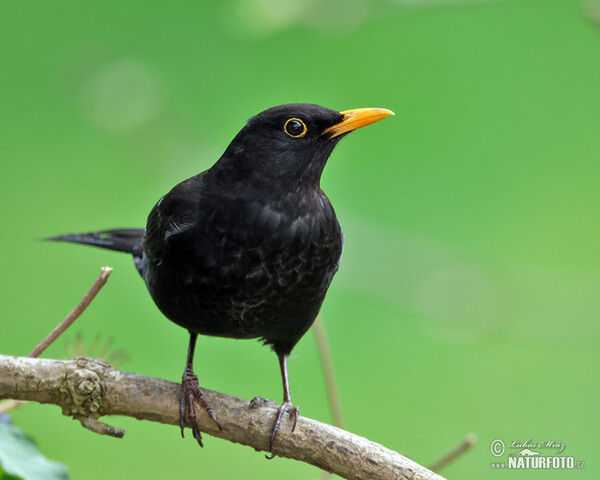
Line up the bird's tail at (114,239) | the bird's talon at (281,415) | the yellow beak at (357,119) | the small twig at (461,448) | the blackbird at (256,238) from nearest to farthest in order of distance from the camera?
the small twig at (461,448) → the bird's talon at (281,415) → the blackbird at (256,238) → the yellow beak at (357,119) → the bird's tail at (114,239)

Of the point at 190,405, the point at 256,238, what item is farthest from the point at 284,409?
the point at 256,238

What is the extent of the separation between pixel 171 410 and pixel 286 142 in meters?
1.12

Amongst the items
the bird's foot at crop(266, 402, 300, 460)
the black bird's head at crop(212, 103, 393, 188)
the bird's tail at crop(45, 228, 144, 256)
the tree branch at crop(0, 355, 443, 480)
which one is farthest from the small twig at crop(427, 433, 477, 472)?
the bird's tail at crop(45, 228, 144, 256)

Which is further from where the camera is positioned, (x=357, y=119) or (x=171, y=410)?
(x=357, y=119)

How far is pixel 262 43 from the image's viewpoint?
681cm

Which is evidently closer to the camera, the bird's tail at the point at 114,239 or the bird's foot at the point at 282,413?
the bird's foot at the point at 282,413

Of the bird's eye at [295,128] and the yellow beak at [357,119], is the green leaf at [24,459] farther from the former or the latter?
the yellow beak at [357,119]

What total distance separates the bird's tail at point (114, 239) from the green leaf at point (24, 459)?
1.18 m

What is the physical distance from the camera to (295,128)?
10.5 feet

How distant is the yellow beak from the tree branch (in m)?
1.10

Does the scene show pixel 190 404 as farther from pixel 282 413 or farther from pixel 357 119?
pixel 357 119

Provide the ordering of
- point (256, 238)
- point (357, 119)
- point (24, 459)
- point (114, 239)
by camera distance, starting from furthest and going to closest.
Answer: point (114, 239) < point (357, 119) < point (256, 238) < point (24, 459)

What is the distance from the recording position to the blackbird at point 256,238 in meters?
3.02

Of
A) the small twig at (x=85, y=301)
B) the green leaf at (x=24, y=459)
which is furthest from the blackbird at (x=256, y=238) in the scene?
the green leaf at (x=24, y=459)
